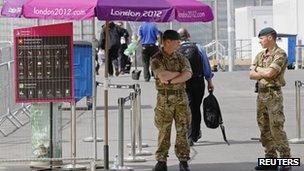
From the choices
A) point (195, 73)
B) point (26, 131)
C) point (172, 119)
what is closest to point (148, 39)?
point (26, 131)

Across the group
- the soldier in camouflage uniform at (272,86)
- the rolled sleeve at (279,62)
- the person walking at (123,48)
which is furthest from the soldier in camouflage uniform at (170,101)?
the person walking at (123,48)

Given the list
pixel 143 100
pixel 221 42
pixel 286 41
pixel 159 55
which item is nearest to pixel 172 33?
pixel 159 55

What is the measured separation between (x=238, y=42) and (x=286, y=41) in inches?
279

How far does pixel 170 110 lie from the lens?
957cm

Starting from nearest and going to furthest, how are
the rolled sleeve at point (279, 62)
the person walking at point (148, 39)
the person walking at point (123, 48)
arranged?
1. the rolled sleeve at point (279, 62)
2. the person walking at point (148, 39)
3. the person walking at point (123, 48)

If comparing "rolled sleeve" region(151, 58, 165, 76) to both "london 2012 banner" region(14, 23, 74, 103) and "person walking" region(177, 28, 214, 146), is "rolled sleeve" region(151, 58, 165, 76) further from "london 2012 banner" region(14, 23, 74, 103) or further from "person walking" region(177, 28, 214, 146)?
"person walking" region(177, 28, 214, 146)

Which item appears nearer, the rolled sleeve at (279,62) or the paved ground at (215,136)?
the rolled sleeve at (279,62)

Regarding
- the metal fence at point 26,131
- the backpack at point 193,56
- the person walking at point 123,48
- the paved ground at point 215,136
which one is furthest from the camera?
the person walking at point 123,48

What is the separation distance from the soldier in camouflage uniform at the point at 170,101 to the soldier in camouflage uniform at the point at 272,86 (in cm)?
92

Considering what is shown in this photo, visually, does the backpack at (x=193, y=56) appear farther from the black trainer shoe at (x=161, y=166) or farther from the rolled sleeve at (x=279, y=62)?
the black trainer shoe at (x=161, y=166)

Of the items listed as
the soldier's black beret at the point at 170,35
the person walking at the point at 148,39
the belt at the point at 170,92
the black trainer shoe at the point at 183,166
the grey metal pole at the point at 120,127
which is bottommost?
the black trainer shoe at the point at 183,166

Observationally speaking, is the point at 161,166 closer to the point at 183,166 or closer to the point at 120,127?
the point at 183,166

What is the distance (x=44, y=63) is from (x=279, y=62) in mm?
2928

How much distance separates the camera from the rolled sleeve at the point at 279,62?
31.3ft
